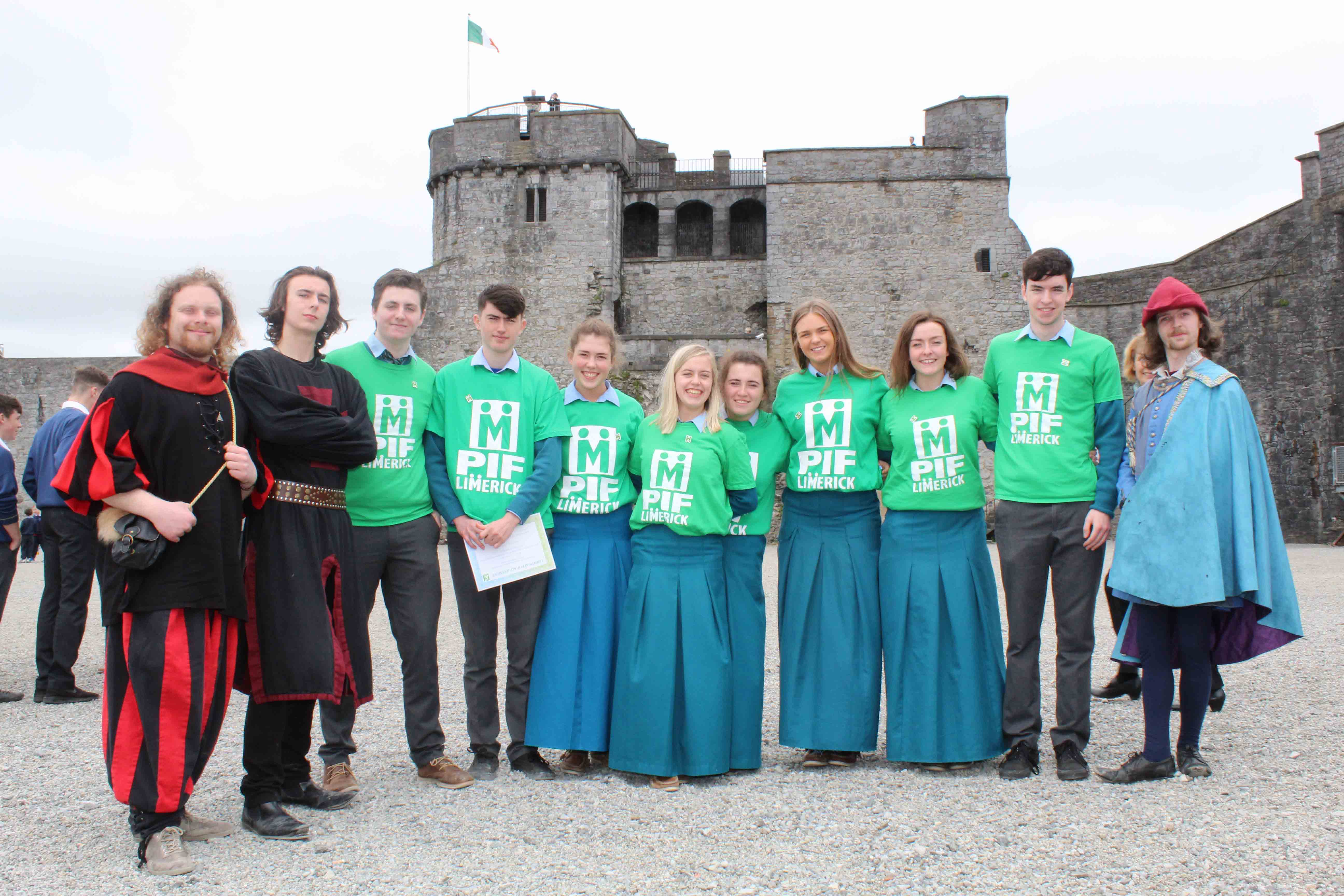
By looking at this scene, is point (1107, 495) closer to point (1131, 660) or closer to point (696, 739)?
point (1131, 660)

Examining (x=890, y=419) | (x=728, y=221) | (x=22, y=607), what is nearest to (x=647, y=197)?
(x=728, y=221)

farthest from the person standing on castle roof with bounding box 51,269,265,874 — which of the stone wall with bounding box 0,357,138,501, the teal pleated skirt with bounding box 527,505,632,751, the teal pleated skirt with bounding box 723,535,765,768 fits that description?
the stone wall with bounding box 0,357,138,501

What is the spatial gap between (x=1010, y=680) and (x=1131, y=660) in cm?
58

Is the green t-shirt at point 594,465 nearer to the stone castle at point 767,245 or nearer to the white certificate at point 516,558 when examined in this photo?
the white certificate at point 516,558

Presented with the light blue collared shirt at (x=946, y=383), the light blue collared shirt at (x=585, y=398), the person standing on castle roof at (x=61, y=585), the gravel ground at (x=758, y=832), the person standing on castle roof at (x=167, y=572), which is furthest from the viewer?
the person standing on castle roof at (x=61, y=585)

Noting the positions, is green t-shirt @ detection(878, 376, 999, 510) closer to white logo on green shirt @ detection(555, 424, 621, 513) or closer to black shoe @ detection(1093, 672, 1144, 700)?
white logo on green shirt @ detection(555, 424, 621, 513)

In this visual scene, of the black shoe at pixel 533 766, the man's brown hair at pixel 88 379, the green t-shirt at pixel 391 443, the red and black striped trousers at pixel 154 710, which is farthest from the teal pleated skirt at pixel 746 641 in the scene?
the man's brown hair at pixel 88 379

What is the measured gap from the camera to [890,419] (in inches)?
171

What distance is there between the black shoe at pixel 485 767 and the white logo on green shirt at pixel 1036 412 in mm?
2586

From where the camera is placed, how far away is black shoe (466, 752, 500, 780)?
4070mm

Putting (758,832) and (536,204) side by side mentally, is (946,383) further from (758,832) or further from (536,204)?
(536,204)

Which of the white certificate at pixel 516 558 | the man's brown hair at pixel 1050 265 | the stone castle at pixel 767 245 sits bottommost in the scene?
the white certificate at pixel 516 558

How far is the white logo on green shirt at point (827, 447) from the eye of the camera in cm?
429

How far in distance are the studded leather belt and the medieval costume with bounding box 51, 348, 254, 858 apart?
0.23 metres
